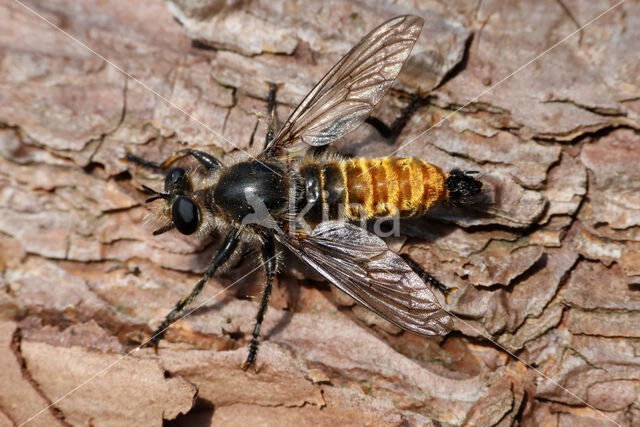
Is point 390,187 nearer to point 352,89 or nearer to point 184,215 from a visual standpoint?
point 352,89

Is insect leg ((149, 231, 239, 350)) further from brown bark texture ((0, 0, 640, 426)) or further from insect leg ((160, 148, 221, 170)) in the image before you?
insect leg ((160, 148, 221, 170))

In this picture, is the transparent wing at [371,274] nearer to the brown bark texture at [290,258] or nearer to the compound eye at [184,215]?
the brown bark texture at [290,258]

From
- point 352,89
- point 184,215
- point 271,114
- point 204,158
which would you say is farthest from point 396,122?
point 184,215

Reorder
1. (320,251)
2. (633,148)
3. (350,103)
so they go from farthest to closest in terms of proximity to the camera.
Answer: (350,103)
(320,251)
(633,148)

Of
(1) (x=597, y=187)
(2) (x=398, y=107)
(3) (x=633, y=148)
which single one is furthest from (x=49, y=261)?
(3) (x=633, y=148)

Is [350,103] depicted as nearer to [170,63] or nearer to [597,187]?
[170,63]
